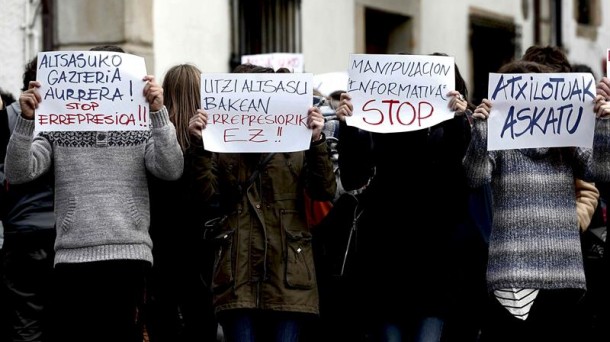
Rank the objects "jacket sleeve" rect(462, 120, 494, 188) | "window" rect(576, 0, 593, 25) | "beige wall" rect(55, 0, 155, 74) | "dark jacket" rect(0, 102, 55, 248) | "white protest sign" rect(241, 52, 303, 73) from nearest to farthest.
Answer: "jacket sleeve" rect(462, 120, 494, 188)
"dark jacket" rect(0, 102, 55, 248)
"white protest sign" rect(241, 52, 303, 73)
"beige wall" rect(55, 0, 155, 74)
"window" rect(576, 0, 593, 25)

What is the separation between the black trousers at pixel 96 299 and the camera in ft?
19.0

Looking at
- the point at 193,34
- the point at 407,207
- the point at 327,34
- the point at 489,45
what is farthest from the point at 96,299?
the point at 489,45

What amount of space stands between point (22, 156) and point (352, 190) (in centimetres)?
142

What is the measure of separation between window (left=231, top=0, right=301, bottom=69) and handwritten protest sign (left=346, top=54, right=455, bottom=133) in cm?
712

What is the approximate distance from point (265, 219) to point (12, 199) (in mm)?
1880

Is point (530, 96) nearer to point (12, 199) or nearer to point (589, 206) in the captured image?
point (589, 206)

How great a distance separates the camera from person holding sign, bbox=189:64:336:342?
19.4 feet

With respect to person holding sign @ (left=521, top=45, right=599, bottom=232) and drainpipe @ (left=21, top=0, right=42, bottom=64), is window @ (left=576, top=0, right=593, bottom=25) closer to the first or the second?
drainpipe @ (left=21, top=0, right=42, bottom=64)

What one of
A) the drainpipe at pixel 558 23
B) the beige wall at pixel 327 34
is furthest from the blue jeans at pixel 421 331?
the drainpipe at pixel 558 23

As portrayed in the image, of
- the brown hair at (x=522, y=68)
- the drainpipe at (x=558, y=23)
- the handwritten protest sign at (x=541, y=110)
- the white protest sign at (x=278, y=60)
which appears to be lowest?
the handwritten protest sign at (x=541, y=110)

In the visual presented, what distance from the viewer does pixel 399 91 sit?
19.8 ft

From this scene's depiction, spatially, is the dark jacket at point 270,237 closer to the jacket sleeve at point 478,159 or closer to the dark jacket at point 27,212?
the jacket sleeve at point 478,159

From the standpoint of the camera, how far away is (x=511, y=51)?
18.9 m

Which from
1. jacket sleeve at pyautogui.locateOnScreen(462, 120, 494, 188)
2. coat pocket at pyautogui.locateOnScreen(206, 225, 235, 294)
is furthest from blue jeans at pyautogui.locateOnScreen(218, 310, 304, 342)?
jacket sleeve at pyautogui.locateOnScreen(462, 120, 494, 188)
